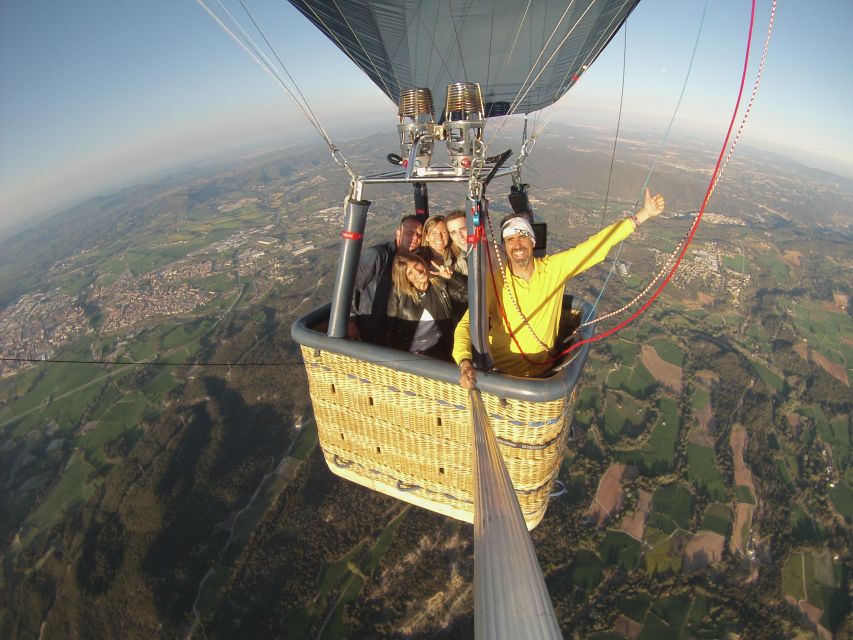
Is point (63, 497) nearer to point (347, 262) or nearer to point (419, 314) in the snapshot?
point (419, 314)

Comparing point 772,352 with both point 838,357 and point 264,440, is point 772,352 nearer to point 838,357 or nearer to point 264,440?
point 838,357

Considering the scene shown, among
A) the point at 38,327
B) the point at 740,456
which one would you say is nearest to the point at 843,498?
the point at 740,456

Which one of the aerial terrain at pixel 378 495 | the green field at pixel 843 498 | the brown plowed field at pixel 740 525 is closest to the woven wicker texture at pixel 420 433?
the aerial terrain at pixel 378 495

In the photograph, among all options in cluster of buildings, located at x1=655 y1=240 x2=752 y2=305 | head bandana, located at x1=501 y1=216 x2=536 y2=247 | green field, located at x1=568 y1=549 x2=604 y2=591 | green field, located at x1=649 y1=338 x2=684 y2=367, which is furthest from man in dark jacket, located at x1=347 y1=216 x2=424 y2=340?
cluster of buildings, located at x1=655 y1=240 x2=752 y2=305

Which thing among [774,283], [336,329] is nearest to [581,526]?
[336,329]

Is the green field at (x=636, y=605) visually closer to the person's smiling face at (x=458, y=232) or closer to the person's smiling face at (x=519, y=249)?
the person's smiling face at (x=458, y=232)

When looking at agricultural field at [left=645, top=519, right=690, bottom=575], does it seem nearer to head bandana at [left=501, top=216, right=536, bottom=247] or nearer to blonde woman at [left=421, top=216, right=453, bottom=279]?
blonde woman at [left=421, top=216, right=453, bottom=279]
